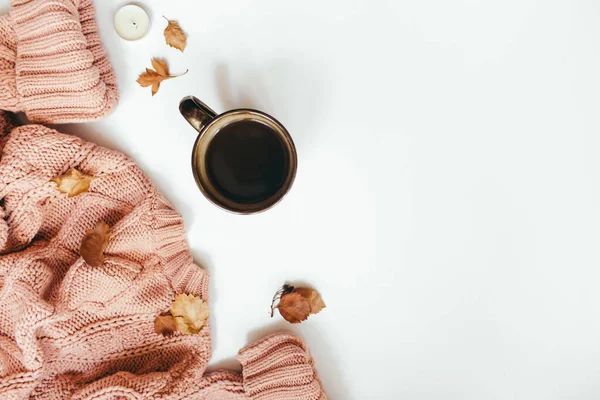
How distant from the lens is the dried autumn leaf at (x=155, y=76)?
83cm

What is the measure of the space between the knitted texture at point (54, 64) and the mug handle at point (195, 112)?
0.51 ft

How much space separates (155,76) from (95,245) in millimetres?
313

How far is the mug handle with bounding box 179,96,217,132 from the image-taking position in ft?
2.44

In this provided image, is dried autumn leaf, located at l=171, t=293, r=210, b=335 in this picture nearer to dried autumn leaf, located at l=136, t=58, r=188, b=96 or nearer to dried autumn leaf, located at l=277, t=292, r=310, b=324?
dried autumn leaf, located at l=277, t=292, r=310, b=324

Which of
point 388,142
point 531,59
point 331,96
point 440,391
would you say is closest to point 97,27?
point 331,96

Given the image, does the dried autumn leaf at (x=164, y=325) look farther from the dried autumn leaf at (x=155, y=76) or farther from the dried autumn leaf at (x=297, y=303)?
the dried autumn leaf at (x=155, y=76)

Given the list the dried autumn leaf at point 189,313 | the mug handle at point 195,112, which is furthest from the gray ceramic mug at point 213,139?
the dried autumn leaf at point 189,313

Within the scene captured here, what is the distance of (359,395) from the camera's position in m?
0.96

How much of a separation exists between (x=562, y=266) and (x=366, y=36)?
1.86 ft

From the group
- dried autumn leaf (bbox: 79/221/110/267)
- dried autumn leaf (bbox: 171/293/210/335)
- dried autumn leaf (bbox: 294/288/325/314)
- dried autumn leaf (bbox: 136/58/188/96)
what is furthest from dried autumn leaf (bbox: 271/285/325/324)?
dried autumn leaf (bbox: 136/58/188/96)

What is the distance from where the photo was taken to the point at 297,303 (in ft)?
2.92

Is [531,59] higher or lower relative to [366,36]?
higher

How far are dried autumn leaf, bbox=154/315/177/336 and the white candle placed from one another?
1.66 ft

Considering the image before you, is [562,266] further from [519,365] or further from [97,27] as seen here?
[97,27]
